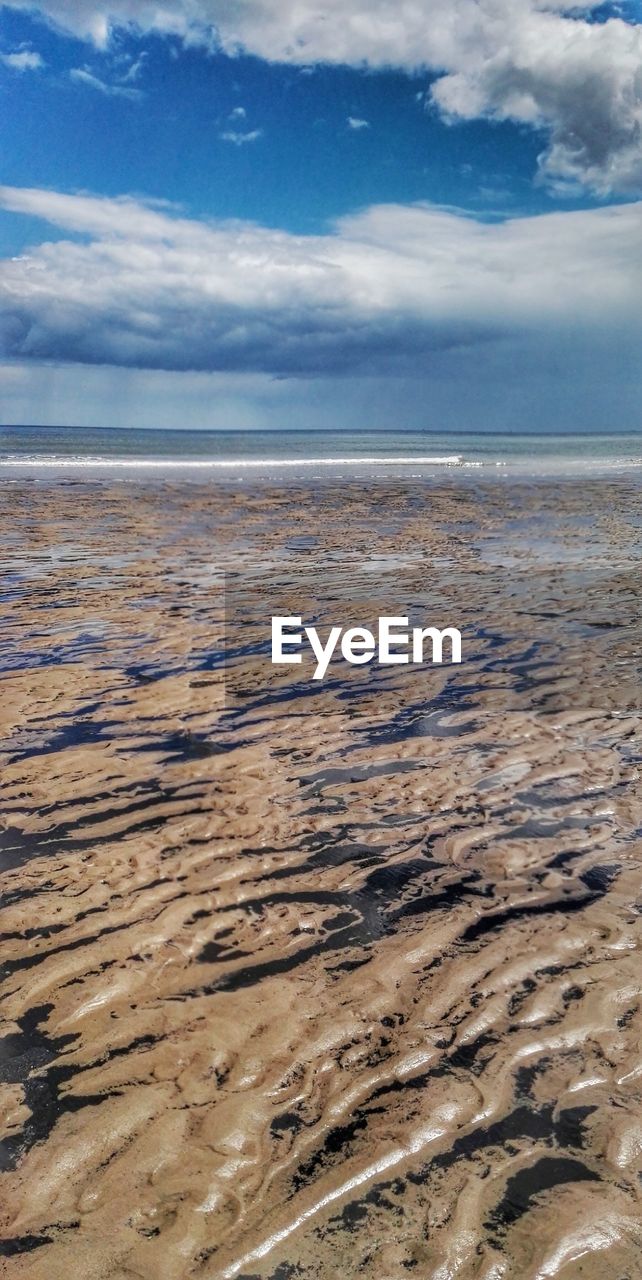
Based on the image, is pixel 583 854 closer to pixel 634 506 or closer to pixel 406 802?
pixel 406 802

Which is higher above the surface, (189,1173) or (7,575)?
(7,575)

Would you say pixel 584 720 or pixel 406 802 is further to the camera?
pixel 584 720

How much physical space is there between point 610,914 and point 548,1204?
1785mm

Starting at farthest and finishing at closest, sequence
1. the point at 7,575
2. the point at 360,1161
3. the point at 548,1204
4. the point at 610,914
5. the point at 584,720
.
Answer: the point at 7,575, the point at 584,720, the point at 610,914, the point at 360,1161, the point at 548,1204

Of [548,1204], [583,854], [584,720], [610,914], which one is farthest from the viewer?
Result: [584,720]

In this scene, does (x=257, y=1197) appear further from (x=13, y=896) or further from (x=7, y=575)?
(x=7, y=575)

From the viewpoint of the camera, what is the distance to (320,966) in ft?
12.6

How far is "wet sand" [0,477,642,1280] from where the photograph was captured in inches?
103

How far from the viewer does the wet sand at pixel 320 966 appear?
8.59 ft

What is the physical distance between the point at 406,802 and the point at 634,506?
2235 centimetres

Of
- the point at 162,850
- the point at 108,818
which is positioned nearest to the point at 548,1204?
the point at 162,850

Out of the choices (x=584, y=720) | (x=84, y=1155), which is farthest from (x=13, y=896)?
(x=584, y=720)

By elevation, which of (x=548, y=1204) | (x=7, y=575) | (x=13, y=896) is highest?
(x=7, y=575)

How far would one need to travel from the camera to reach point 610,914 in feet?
13.8
